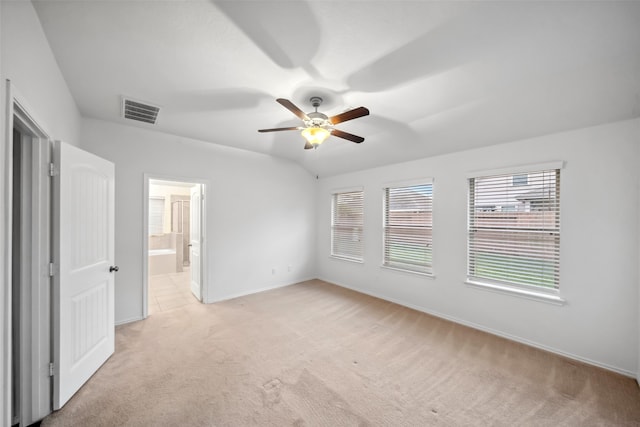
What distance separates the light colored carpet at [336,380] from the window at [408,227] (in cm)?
100

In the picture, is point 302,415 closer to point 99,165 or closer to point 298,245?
point 99,165

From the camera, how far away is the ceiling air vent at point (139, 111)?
2.76 m

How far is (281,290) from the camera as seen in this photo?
4.84 meters

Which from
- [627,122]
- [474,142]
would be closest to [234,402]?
[474,142]

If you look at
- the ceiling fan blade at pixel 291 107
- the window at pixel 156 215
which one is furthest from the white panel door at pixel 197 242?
the window at pixel 156 215

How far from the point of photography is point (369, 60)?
1977 mm

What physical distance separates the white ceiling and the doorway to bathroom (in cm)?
175

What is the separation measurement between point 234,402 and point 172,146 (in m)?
3.45

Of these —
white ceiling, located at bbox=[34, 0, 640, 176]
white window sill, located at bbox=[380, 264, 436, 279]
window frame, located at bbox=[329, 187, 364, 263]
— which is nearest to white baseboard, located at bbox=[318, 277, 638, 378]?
white window sill, located at bbox=[380, 264, 436, 279]

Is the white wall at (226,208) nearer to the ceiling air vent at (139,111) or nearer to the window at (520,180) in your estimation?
the ceiling air vent at (139,111)

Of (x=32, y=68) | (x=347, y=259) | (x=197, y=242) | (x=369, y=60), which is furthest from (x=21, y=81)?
(x=347, y=259)

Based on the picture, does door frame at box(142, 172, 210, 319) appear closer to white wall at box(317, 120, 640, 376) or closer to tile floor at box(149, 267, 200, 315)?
tile floor at box(149, 267, 200, 315)

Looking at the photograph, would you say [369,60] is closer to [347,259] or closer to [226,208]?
[226,208]

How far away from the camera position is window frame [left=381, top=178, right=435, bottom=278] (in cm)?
384
